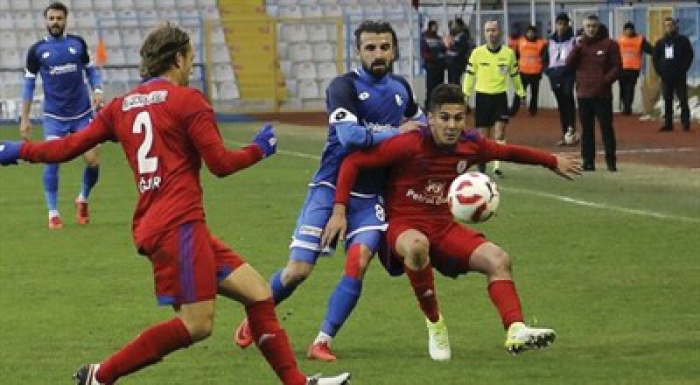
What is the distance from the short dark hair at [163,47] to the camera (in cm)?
869

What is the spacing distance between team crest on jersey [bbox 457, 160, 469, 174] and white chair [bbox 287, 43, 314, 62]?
41.8 meters

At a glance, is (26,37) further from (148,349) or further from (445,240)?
(148,349)

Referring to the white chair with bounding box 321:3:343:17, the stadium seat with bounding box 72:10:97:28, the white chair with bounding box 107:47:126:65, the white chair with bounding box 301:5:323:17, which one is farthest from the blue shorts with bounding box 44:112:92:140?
the white chair with bounding box 301:5:323:17

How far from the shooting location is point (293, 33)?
52938 mm

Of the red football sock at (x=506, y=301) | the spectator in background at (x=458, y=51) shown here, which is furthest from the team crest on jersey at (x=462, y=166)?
the spectator in background at (x=458, y=51)

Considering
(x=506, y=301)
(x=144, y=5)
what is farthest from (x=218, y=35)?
(x=506, y=301)

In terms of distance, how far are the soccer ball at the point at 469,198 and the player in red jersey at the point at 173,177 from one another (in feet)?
6.19

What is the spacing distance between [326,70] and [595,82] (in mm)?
26343

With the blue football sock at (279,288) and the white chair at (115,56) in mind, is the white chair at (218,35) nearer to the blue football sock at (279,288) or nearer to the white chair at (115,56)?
the white chair at (115,56)

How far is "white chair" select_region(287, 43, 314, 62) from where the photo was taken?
52250mm

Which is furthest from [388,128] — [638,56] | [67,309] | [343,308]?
[638,56]

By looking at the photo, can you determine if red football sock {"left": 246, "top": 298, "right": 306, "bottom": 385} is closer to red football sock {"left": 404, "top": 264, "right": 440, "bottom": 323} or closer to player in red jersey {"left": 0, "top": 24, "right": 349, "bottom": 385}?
player in red jersey {"left": 0, "top": 24, "right": 349, "bottom": 385}

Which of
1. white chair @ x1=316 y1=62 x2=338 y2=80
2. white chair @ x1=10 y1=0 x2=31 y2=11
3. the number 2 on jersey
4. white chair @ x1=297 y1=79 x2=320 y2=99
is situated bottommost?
white chair @ x1=297 y1=79 x2=320 y2=99

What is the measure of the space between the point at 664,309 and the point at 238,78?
39.4 metres
